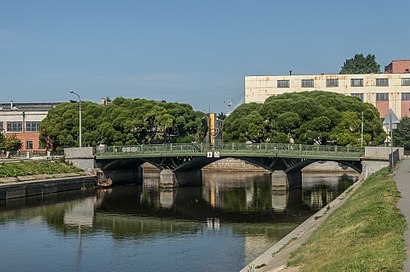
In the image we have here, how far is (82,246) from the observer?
39969mm

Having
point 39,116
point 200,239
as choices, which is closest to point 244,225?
point 200,239

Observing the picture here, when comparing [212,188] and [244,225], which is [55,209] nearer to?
[244,225]

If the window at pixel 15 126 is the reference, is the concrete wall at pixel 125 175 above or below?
below

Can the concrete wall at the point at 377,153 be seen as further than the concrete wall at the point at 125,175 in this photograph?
No

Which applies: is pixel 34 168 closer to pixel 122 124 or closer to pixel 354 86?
pixel 122 124

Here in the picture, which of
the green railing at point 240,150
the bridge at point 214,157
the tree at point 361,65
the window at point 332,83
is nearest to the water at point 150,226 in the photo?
the bridge at point 214,157

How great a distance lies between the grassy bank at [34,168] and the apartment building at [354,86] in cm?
5565

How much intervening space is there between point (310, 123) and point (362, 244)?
6772 centimetres

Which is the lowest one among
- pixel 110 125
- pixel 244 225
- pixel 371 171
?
pixel 244 225

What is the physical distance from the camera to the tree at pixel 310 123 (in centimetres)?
→ 8688

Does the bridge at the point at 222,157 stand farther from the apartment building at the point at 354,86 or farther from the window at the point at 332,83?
the window at the point at 332,83

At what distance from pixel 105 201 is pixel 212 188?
67.8ft

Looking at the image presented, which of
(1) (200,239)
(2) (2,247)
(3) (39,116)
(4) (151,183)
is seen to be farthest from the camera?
(3) (39,116)

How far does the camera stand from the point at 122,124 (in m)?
97.0
